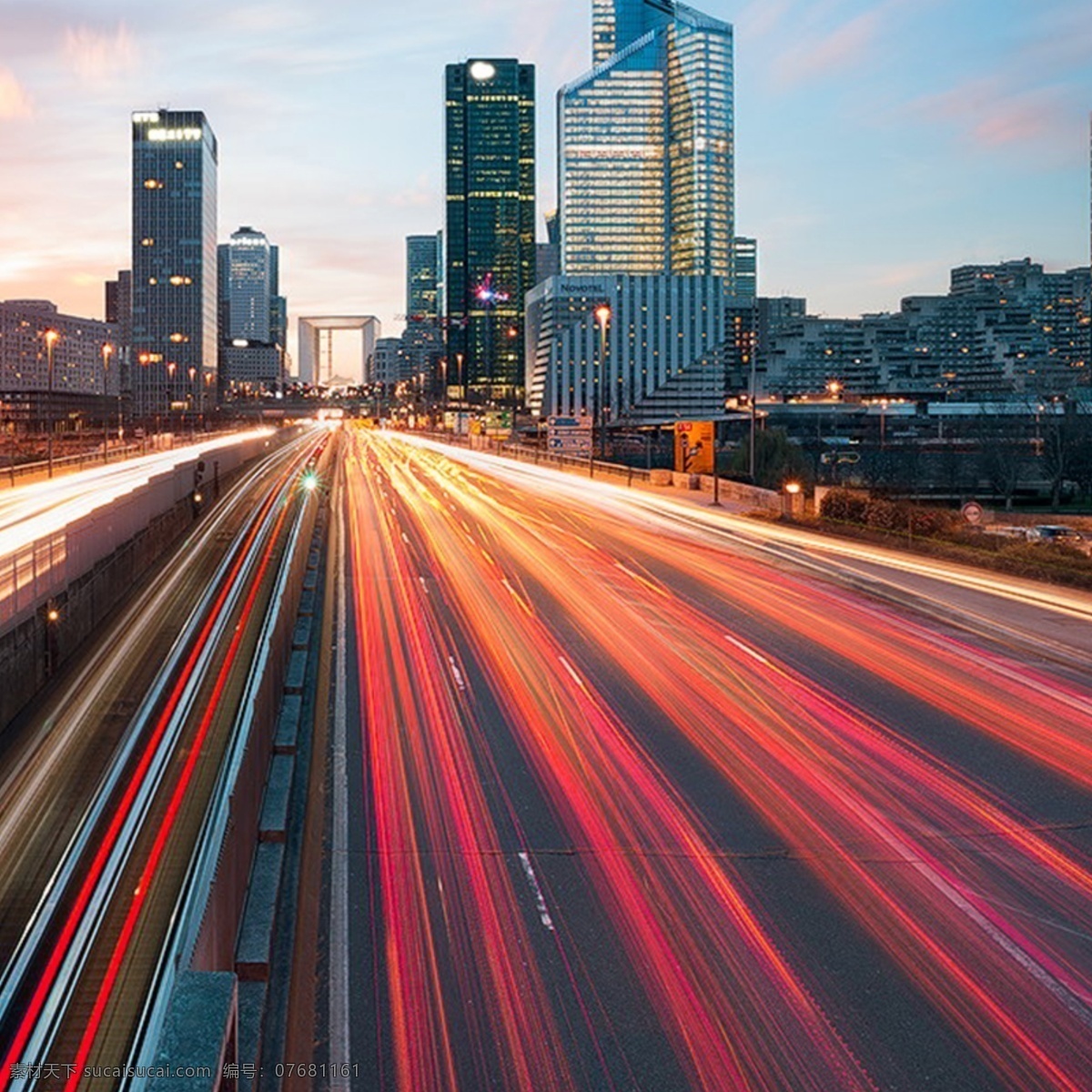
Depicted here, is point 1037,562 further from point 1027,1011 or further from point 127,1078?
point 127,1078

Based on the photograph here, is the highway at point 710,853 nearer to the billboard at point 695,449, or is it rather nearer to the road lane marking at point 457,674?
the road lane marking at point 457,674

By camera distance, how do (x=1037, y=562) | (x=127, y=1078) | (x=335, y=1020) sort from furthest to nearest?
(x=1037, y=562) < (x=335, y=1020) < (x=127, y=1078)

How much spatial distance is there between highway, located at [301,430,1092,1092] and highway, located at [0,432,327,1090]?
167 centimetres

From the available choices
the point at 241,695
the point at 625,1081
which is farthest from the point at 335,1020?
the point at 241,695

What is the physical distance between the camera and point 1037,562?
32.7 m

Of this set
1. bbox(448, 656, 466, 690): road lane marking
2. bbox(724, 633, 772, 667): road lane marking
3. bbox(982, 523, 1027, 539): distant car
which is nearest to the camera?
bbox(448, 656, 466, 690): road lane marking

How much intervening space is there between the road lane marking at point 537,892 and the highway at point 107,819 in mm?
3274

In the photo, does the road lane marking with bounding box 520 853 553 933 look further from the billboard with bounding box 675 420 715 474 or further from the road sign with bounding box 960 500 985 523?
the billboard with bounding box 675 420 715 474

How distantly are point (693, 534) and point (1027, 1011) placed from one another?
117 feet

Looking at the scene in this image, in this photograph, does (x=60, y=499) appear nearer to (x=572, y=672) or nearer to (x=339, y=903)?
(x=572, y=672)

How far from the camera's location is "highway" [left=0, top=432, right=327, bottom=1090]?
870 cm

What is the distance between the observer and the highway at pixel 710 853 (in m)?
8.13

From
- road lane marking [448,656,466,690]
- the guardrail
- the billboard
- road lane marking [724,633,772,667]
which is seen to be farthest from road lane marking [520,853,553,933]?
the billboard

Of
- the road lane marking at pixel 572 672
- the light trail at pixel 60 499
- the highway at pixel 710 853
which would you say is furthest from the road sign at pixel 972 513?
the light trail at pixel 60 499
